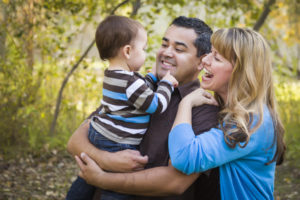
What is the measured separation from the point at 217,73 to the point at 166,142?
1.67 ft

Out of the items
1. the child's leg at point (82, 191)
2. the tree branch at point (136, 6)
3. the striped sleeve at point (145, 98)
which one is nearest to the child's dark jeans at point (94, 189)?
the child's leg at point (82, 191)

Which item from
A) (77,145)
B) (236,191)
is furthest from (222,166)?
(77,145)

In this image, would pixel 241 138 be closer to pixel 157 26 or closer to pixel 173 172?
pixel 173 172

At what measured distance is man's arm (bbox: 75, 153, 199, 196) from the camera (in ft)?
6.57

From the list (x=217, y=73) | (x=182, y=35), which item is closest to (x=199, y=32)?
(x=182, y=35)

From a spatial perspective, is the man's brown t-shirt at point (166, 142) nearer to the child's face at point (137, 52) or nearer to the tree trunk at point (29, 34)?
the child's face at point (137, 52)

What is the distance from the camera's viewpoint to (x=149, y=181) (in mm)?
2027

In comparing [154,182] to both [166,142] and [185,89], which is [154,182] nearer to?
[166,142]

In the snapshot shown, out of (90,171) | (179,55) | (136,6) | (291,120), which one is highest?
(136,6)

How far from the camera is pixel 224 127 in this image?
199 cm

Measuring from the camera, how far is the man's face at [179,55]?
2.70 metres

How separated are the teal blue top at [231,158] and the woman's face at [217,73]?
308 mm

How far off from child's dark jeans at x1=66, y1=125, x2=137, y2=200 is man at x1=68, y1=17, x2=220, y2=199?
2.0 inches

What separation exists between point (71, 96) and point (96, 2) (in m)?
1.62
